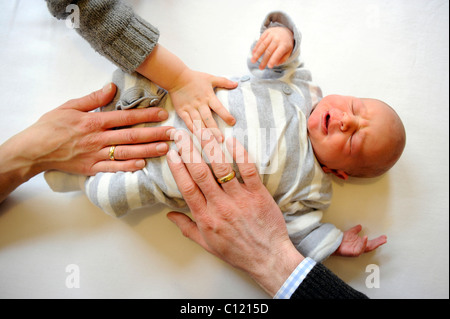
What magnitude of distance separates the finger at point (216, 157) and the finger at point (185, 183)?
72mm

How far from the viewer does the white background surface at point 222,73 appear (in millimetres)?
916

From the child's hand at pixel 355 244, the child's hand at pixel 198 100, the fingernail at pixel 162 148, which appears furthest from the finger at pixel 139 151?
the child's hand at pixel 355 244

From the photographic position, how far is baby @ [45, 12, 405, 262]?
0.82m

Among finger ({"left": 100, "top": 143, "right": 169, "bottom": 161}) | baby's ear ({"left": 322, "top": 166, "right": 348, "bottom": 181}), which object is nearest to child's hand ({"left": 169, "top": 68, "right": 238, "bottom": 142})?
Answer: finger ({"left": 100, "top": 143, "right": 169, "bottom": 161})

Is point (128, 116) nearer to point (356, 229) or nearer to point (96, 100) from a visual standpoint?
point (96, 100)

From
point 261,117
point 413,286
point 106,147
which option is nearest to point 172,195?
point 106,147

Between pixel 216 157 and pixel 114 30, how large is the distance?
17.1 inches

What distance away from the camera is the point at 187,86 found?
869 mm

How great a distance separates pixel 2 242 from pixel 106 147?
467 millimetres

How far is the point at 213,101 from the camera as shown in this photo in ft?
2.78

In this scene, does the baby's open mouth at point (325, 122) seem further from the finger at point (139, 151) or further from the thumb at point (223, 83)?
the finger at point (139, 151)
